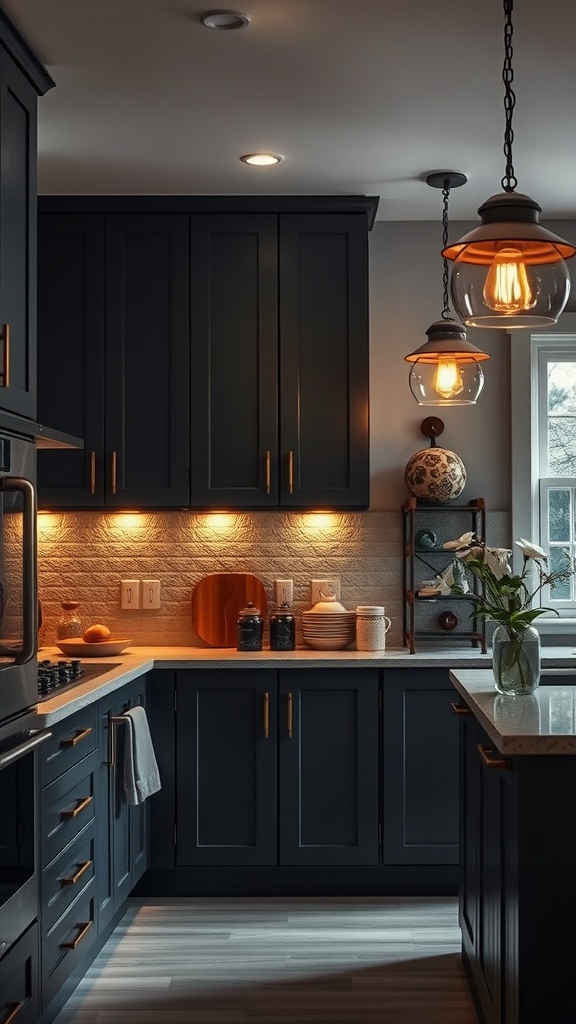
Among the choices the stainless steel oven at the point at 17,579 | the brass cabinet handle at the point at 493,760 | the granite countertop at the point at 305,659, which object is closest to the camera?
the brass cabinet handle at the point at 493,760

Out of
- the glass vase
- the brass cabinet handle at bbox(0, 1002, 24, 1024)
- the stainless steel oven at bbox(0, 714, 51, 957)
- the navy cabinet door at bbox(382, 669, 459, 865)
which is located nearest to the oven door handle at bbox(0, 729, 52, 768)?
the stainless steel oven at bbox(0, 714, 51, 957)

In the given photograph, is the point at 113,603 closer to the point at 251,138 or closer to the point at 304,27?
the point at 251,138

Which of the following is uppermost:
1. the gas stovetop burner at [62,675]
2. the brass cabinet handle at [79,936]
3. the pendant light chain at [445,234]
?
the pendant light chain at [445,234]

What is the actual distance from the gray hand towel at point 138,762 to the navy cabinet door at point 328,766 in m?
0.61

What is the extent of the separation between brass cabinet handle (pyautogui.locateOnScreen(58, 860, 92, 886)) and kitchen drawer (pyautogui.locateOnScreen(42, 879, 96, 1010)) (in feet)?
0.21

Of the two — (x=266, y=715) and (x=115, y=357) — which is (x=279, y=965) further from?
(x=115, y=357)

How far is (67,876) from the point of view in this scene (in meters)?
3.25

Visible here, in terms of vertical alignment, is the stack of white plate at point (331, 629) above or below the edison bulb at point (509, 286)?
below

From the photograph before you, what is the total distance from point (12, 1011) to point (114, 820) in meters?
1.15

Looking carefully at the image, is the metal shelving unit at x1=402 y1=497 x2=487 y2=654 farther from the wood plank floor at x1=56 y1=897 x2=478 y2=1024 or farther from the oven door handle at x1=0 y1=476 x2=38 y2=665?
the oven door handle at x1=0 y1=476 x2=38 y2=665

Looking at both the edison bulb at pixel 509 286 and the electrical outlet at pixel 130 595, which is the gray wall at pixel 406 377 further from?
the edison bulb at pixel 509 286

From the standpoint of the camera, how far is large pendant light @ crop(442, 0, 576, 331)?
7.57ft

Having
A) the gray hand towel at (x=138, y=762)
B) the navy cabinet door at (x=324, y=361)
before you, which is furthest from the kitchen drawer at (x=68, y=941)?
the navy cabinet door at (x=324, y=361)

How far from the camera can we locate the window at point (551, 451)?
501 centimetres
